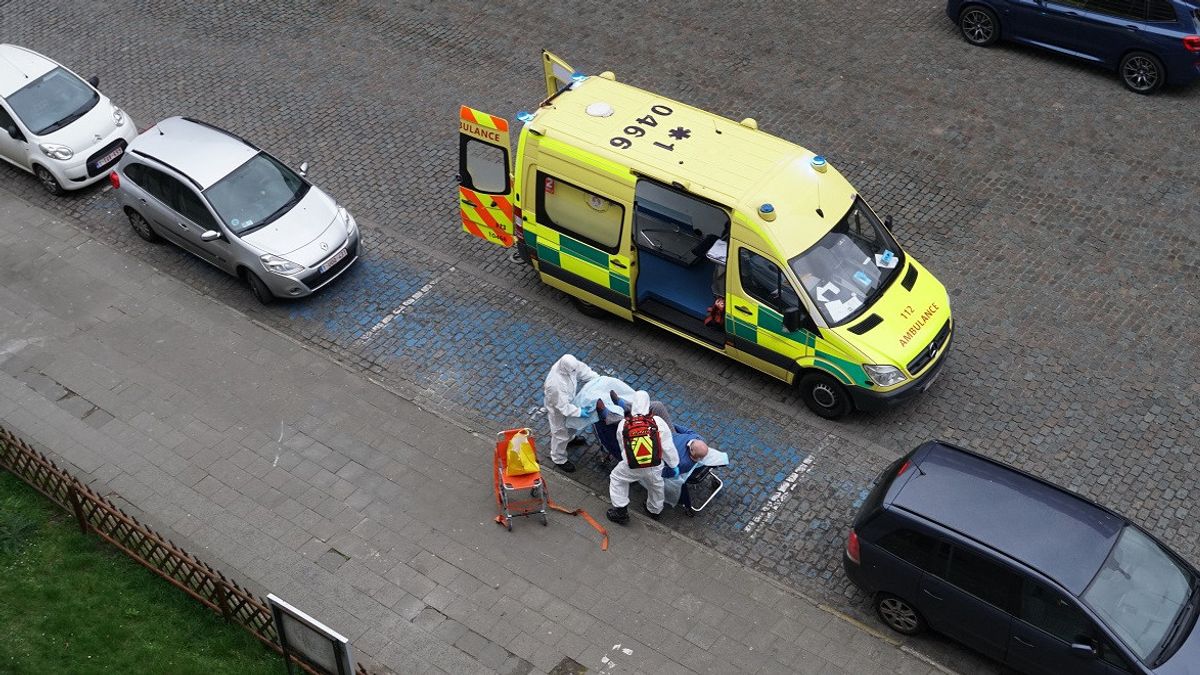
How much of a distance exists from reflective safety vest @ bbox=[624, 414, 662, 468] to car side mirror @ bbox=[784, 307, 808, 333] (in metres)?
2.11

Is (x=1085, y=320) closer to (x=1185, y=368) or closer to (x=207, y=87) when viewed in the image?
(x=1185, y=368)

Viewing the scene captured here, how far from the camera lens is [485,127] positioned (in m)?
14.6

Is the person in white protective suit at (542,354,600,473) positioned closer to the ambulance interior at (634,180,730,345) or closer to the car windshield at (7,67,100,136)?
the ambulance interior at (634,180,730,345)

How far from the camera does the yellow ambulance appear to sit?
13.3m

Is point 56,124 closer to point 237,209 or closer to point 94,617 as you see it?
point 237,209

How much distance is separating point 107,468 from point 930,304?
8871mm

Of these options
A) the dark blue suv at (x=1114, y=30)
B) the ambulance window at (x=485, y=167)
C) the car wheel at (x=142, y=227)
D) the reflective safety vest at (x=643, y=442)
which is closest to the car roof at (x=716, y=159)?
the ambulance window at (x=485, y=167)

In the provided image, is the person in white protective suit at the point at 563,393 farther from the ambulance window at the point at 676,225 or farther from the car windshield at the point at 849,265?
the car windshield at the point at 849,265

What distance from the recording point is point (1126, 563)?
424 inches

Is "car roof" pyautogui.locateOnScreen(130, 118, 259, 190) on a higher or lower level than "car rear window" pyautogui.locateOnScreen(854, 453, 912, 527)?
lower


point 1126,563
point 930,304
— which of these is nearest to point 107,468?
point 930,304

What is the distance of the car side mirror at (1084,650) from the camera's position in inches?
406

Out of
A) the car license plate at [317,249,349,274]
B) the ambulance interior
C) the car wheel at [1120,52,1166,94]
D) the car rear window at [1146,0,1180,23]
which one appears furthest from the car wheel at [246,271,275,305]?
the car rear window at [1146,0,1180,23]

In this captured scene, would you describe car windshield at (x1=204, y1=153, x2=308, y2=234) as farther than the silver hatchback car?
Yes
